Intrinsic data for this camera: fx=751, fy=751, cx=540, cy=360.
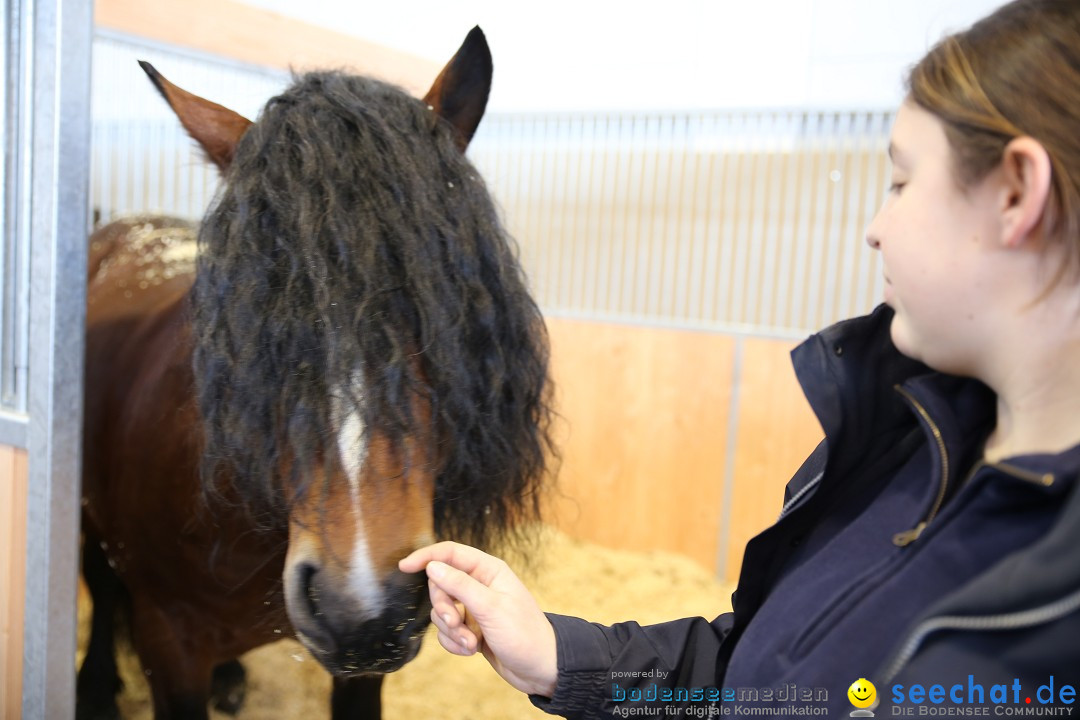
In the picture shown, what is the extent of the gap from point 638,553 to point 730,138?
137cm

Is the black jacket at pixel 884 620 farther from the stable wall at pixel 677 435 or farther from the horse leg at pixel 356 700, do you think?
the stable wall at pixel 677 435

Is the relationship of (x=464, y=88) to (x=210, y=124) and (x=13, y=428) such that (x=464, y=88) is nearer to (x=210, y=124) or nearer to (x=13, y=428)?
(x=210, y=124)

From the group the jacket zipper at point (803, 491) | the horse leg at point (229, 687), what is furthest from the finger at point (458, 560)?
the horse leg at point (229, 687)

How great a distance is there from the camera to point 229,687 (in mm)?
1646

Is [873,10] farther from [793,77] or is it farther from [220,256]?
[220,256]

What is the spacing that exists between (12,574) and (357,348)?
2.39ft

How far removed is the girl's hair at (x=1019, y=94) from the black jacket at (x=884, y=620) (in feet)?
0.60

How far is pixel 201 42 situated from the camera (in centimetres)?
179

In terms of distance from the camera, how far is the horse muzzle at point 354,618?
741 millimetres

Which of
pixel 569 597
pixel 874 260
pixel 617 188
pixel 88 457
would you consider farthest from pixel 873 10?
pixel 88 457

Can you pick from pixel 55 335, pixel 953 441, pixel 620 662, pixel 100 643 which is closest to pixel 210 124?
pixel 55 335

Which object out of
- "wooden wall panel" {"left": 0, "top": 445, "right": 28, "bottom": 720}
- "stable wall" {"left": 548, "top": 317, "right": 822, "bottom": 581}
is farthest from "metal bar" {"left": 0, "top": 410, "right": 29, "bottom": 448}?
"stable wall" {"left": 548, "top": 317, "right": 822, "bottom": 581}

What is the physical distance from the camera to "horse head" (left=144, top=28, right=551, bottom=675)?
2.51 feet

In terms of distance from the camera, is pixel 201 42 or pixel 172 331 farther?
pixel 201 42
